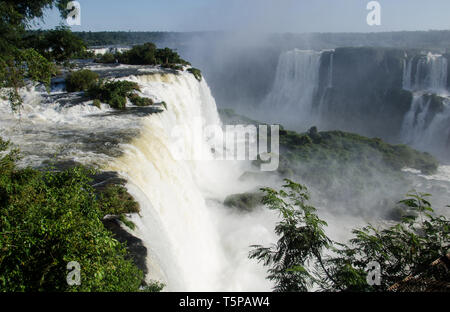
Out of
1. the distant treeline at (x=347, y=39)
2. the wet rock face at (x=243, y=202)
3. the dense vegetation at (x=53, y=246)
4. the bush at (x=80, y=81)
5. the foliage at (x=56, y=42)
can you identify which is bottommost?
the wet rock face at (x=243, y=202)

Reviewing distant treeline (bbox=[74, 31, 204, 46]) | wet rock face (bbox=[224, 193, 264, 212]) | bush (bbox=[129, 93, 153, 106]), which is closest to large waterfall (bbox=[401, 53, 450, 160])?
wet rock face (bbox=[224, 193, 264, 212])

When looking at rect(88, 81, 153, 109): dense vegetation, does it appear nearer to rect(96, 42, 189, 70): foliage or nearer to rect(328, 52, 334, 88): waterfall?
rect(96, 42, 189, 70): foliage

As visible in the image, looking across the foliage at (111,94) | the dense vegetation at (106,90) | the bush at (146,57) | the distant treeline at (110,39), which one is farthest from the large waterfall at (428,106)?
the distant treeline at (110,39)

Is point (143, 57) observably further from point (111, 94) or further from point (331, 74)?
point (331, 74)

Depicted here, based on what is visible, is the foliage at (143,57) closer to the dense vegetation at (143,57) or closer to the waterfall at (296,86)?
the dense vegetation at (143,57)

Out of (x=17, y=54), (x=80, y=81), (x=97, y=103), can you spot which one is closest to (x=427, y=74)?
(x=97, y=103)

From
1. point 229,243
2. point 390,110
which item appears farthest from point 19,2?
point 390,110

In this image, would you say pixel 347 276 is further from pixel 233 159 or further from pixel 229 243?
pixel 233 159
